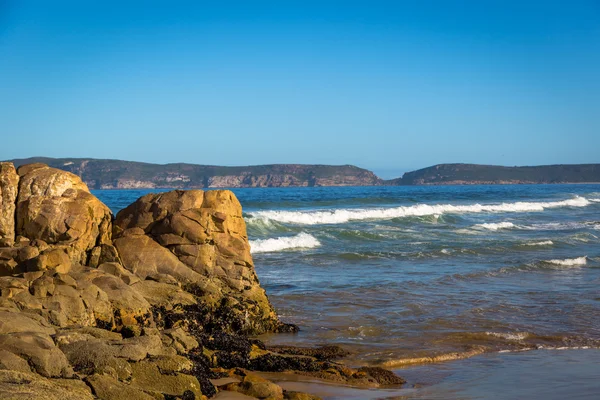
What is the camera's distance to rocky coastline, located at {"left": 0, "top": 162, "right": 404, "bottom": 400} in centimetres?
691

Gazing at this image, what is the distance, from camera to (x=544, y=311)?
45.4 feet

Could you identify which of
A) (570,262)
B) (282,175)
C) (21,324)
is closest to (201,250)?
(21,324)

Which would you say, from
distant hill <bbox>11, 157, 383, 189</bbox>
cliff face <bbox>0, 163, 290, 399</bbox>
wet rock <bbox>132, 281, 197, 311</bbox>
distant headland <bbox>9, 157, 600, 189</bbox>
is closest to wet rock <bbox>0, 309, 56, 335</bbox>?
cliff face <bbox>0, 163, 290, 399</bbox>

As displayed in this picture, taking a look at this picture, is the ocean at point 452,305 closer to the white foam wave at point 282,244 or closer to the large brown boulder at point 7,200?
the white foam wave at point 282,244

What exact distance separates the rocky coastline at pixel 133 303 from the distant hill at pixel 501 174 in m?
168

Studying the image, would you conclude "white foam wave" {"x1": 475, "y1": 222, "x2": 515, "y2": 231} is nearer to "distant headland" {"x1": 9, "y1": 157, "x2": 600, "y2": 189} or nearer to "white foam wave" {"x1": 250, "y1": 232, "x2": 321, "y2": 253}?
"white foam wave" {"x1": 250, "y1": 232, "x2": 321, "y2": 253}

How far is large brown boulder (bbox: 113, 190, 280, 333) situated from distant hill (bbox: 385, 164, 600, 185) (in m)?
168

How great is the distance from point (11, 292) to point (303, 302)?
23.3 feet

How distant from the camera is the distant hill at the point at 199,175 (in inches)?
4943

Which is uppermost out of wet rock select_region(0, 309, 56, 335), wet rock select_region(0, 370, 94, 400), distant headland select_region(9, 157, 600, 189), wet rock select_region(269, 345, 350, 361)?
distant headland select_region(9, 157, 600, 189)

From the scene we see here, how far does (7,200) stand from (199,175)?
128 meters

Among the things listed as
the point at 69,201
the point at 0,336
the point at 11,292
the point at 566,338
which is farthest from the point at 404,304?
the point at 0,336

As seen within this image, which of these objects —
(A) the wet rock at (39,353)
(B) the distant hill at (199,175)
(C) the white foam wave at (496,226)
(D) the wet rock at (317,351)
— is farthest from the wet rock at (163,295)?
(B) the distant hill at (199,175)

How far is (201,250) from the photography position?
12.4 metres
